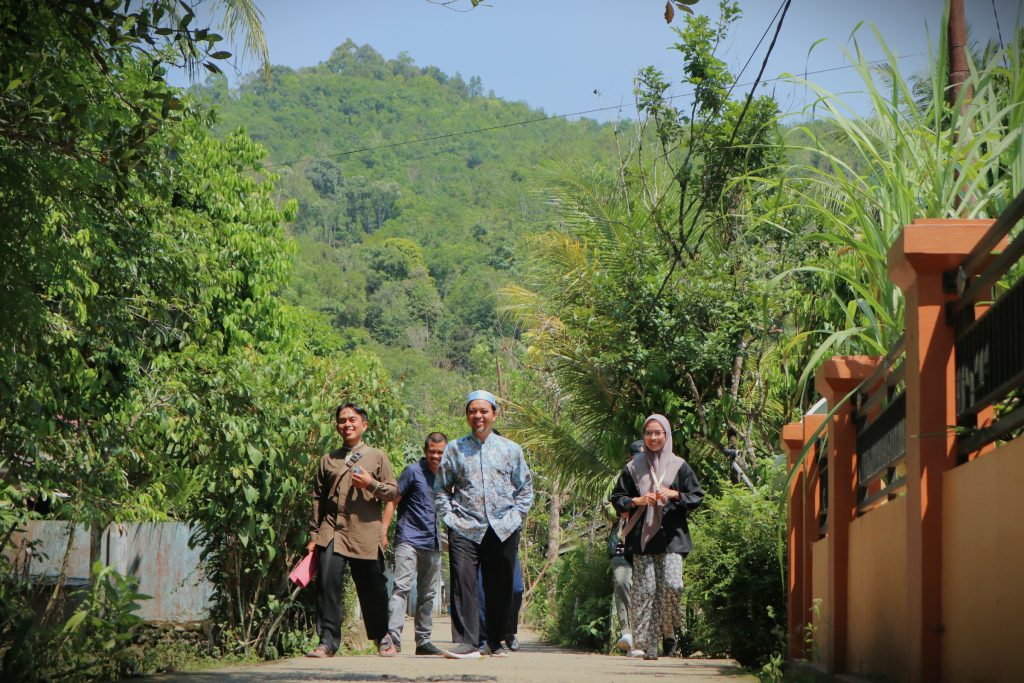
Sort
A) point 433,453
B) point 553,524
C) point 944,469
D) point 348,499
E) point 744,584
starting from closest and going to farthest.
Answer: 1. point 944,469
2. point 744,584
3. point 348,499
4. point 433,453
5. point 553,524

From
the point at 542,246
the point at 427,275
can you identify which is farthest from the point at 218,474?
the point at 427,275

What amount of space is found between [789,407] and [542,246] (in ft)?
23.0

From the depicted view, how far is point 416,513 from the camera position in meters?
11.1

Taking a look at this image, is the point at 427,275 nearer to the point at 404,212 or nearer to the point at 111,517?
the point at 404,212

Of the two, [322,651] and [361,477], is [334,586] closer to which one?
[322,651]

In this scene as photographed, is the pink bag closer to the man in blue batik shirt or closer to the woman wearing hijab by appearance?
the man in blue batik shirt

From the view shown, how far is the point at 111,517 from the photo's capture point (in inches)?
364

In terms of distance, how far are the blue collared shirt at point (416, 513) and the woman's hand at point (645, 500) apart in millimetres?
1695

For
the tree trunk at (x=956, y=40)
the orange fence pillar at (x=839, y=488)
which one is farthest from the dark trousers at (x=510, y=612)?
the tree trunk at (x=956, y=40)

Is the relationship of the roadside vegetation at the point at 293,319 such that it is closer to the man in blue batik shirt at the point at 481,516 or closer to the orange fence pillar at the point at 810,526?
the orange fence pillar at the point at 810,526

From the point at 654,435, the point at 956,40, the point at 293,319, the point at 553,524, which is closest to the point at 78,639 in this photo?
the point at 654,435

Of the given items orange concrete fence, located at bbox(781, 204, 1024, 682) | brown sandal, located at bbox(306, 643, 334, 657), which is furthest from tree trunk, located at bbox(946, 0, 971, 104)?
brown sandal, located at bbox(306, 643, 334, 657)

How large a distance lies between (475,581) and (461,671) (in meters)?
1.49

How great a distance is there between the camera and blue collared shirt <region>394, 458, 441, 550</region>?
1105 centimetres
